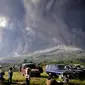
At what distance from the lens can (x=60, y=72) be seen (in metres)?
31.0

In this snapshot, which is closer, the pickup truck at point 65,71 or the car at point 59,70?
the pickup truck at point 65,71

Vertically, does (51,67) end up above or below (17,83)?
above

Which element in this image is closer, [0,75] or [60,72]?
[0,75]

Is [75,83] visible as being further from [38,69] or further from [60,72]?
[38,69]

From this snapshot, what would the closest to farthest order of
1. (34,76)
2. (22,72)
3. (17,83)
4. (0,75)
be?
(0,75), (17,83), (34,76), (22,72)

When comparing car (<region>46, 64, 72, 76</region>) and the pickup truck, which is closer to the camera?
the pickup truck

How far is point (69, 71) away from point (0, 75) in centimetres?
934

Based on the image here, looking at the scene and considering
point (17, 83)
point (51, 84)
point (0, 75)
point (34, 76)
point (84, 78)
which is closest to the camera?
point (51, 84)

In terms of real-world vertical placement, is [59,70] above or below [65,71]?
above

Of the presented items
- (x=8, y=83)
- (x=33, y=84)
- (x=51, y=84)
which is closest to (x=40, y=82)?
(x=33, y=84)

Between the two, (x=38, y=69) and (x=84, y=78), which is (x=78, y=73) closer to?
(x=84, y=78)

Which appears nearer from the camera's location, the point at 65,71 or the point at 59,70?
the point at 65,71

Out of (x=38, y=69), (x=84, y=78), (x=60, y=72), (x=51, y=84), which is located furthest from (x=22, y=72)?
(x=51, y=84)

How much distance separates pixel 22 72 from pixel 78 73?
29.2 ft
